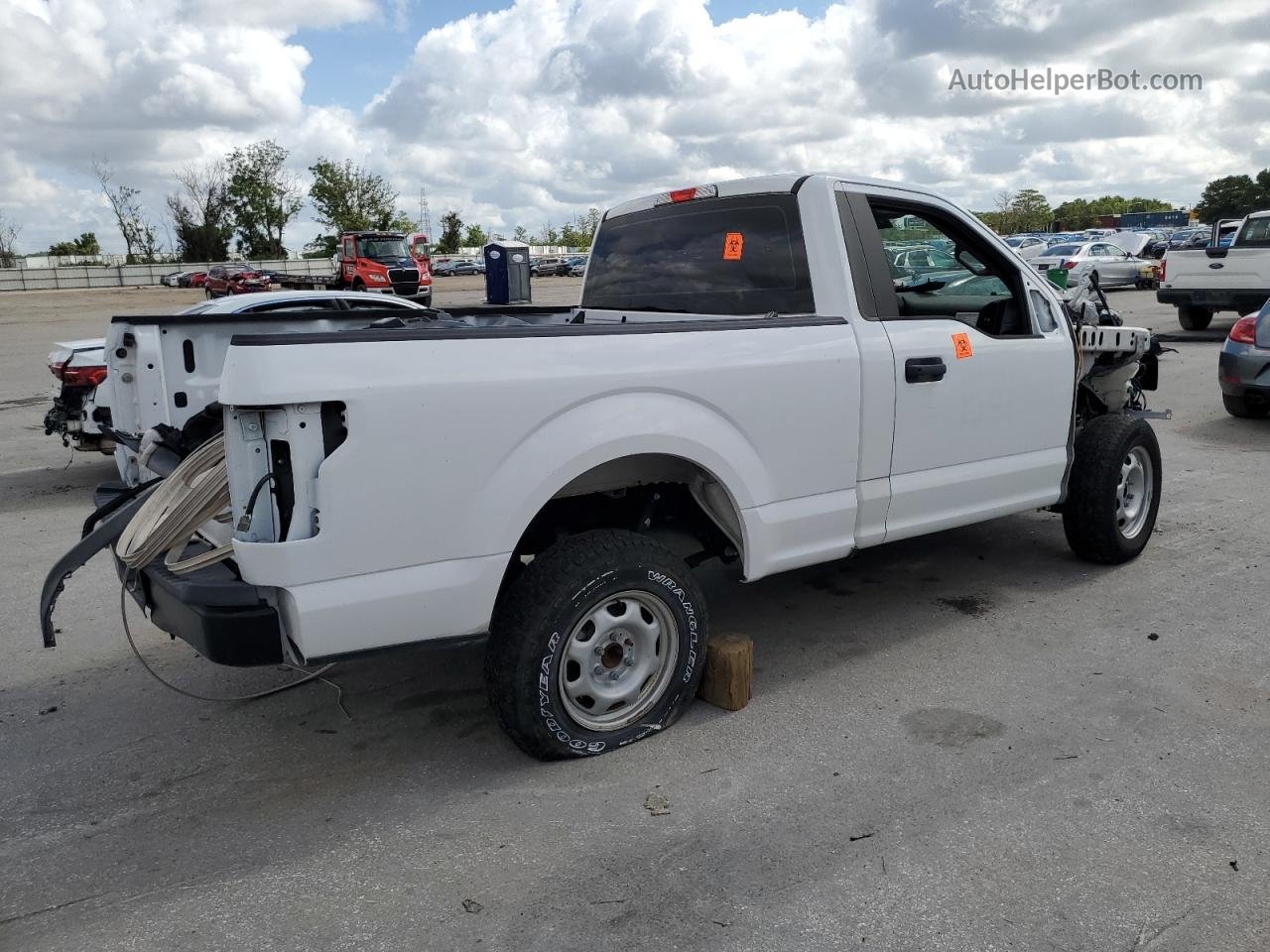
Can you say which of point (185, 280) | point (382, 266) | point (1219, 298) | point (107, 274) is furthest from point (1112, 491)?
point (107, 274)

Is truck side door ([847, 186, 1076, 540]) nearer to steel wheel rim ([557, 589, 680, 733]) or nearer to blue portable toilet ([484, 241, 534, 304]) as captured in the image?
steel wheel rim ([557, 589, 680, 733])

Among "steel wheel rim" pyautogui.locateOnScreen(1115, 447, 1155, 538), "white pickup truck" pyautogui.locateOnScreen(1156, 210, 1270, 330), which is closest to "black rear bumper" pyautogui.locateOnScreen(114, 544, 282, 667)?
"steel wheel rim" pyautogui.locateOnScreen(1115, 447, 1155, 538)

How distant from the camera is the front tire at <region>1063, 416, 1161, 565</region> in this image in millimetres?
5246

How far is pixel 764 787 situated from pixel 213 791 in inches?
72.8

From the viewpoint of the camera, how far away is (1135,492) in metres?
5.61

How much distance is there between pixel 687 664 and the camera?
3711mm

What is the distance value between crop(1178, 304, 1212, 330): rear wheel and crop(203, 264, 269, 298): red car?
34951 mm

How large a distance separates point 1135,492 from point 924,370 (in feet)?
7.16

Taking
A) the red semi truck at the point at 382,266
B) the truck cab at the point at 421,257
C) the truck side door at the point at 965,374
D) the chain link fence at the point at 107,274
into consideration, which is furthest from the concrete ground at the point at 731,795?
the chain link fence at the point at 107,274

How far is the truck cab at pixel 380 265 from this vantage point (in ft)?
107

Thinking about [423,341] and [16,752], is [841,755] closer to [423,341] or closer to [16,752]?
[423,341]

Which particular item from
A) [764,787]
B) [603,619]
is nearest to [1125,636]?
[764,787]

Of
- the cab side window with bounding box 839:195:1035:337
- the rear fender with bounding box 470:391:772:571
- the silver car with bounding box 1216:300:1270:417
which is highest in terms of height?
the cab side window with bounding box 839:195:1035:337

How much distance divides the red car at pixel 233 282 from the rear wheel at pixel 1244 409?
38.8 m
